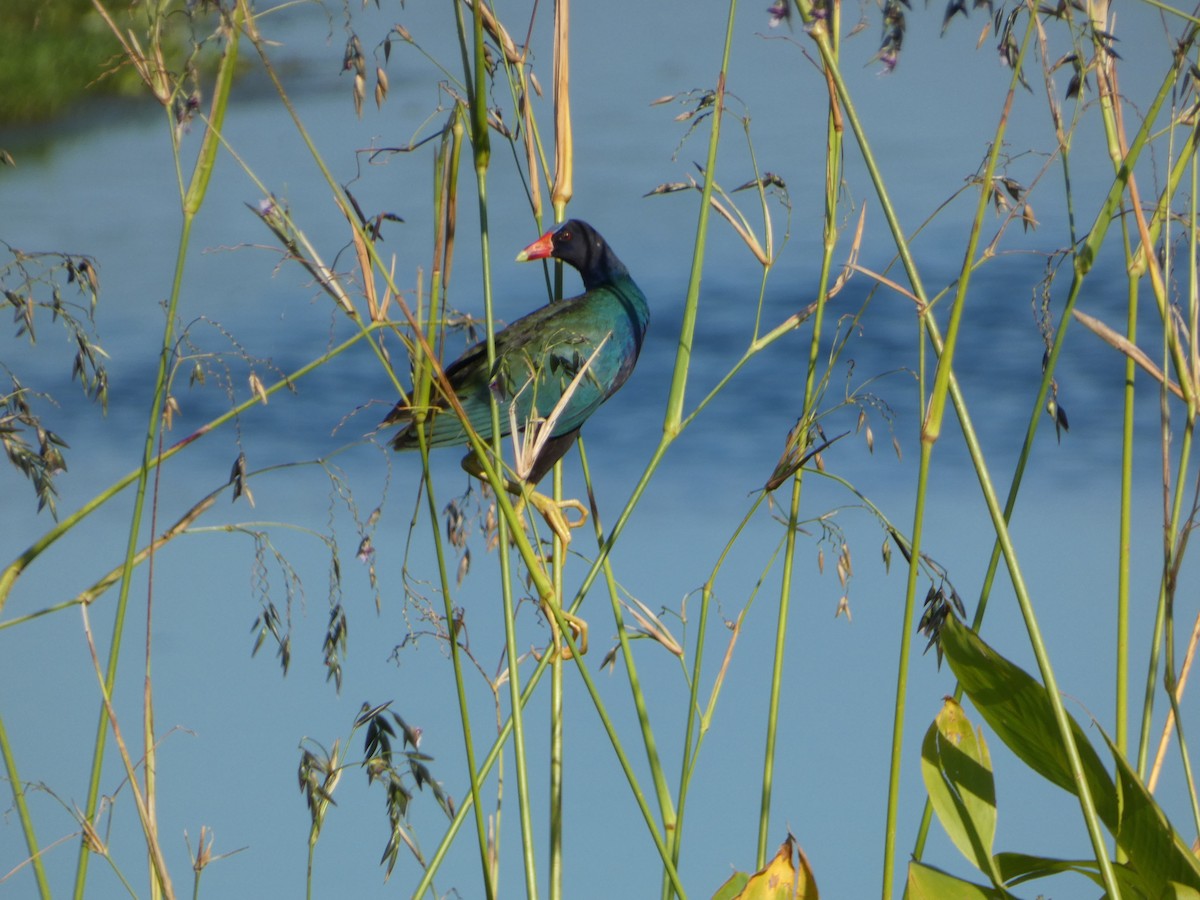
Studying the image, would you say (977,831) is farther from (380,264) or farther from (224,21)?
(224,21)

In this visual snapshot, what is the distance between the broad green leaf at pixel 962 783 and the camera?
54 cm

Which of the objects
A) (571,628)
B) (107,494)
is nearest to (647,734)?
(571,628)

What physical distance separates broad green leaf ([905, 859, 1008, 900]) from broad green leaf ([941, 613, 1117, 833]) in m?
0.07

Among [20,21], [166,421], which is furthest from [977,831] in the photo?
[20,21]

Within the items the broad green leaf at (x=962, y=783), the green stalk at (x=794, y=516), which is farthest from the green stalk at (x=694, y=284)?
the broad green leaf at (x=962, y=783)

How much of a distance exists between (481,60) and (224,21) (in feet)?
A: 0.44

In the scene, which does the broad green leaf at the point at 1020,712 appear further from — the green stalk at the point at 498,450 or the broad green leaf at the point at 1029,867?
the green stalk at the point at 498,450

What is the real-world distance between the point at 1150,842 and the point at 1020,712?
3.2 inches

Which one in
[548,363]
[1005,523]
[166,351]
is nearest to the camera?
[1005,523]

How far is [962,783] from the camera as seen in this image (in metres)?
0.56

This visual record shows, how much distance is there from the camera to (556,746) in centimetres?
75

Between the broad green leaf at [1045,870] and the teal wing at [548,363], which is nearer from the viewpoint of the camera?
the broad green leaf at [1045,870]

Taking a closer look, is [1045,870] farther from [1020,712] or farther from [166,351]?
[166,351]

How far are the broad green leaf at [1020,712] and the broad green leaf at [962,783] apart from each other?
2 centimetres
